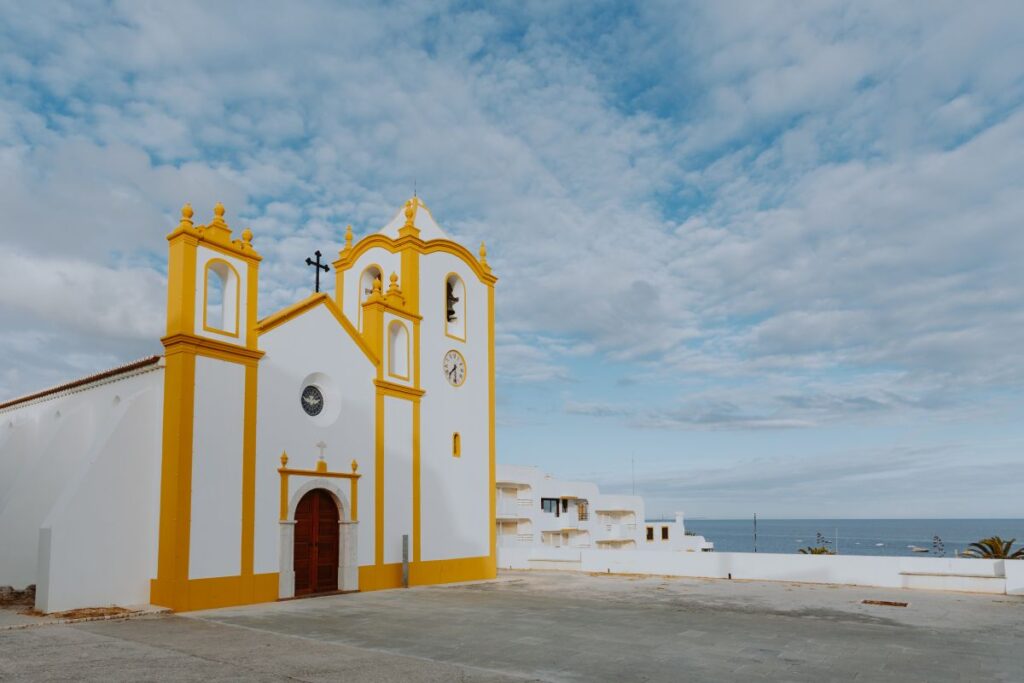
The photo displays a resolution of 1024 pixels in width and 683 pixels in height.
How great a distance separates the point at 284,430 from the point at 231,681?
9.06 meters

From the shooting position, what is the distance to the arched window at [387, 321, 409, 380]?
20734mm

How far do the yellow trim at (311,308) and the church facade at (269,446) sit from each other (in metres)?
0.05

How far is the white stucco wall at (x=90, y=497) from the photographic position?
13477 millimetres

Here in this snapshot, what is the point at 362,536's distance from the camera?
18500 millimetres

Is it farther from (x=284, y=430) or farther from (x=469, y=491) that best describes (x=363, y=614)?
(x=469, y=491)

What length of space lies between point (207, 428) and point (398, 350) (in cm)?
677

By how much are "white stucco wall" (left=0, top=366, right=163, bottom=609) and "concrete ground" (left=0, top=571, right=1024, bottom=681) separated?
1.54m

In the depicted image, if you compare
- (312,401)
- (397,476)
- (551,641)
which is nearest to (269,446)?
(312,401)

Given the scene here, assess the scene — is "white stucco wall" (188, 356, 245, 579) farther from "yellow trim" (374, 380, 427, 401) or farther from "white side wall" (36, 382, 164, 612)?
"yellow trim" (374, 380, 427, 401)

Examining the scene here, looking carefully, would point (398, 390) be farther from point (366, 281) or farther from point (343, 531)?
point (366, 281)

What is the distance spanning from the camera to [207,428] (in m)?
15.1

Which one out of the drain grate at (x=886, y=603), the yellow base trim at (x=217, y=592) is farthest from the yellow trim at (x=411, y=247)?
the drain grate at (x=886, y=603)

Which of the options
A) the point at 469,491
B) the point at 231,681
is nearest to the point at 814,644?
the point at 231,681

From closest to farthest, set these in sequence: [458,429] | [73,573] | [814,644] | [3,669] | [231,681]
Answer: [231,681]
[3,669]
[814,644]
[73,573]
[458,429]
